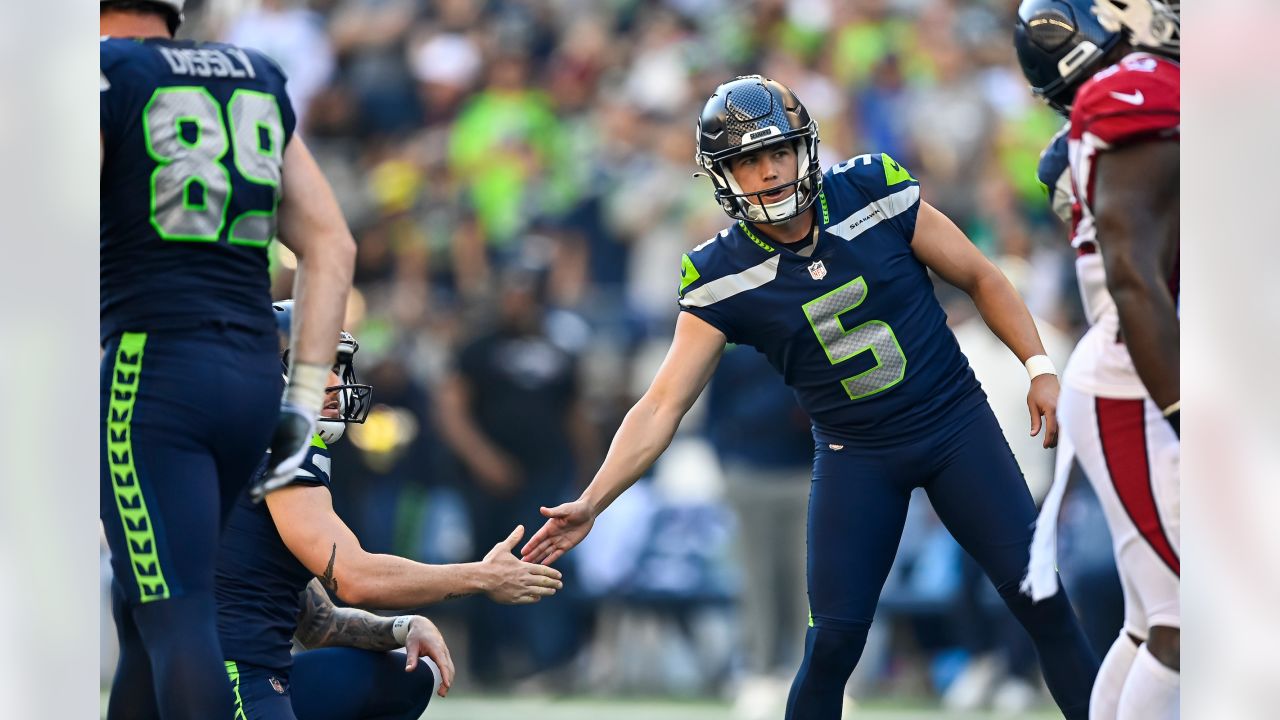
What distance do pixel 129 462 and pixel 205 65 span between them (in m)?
0.93

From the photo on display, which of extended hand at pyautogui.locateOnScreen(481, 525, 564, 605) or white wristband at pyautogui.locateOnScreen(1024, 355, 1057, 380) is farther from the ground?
white wristband at pyautogui.locateOnScreen(1024, 355, 1057, 380)

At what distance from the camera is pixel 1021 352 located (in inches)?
207

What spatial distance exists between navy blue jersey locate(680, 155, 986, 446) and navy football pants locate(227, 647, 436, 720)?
1.38m

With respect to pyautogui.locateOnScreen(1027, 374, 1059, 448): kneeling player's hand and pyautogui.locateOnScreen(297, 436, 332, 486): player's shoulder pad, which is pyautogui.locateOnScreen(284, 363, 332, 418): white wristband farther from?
pyautogui.locateOnScreen(1027, 374, 1059, 448): kneeling player's hand

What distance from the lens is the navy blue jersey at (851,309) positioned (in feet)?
17.1

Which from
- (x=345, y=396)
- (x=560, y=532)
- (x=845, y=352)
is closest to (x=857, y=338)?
(x=845, y=352)

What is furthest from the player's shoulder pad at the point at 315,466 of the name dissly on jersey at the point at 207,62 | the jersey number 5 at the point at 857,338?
the jersey number 5 at the point at 857,338

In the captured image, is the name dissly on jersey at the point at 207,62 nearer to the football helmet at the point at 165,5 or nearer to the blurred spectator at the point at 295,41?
the football helmet at the point at 165,5

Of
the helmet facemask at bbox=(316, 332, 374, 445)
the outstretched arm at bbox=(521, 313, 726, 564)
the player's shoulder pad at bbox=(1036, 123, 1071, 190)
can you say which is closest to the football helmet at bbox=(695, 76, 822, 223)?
the outstretched arm at bbox=(521, 313, 726, 564)

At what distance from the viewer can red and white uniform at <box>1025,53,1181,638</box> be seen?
3.81 meters

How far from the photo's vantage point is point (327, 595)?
5172 mm

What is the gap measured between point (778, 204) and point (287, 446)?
1.75 metres

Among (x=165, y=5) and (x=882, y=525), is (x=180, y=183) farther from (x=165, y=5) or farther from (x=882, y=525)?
(x=882, y=525)

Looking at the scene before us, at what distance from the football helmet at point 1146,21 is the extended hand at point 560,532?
6.43 feet
